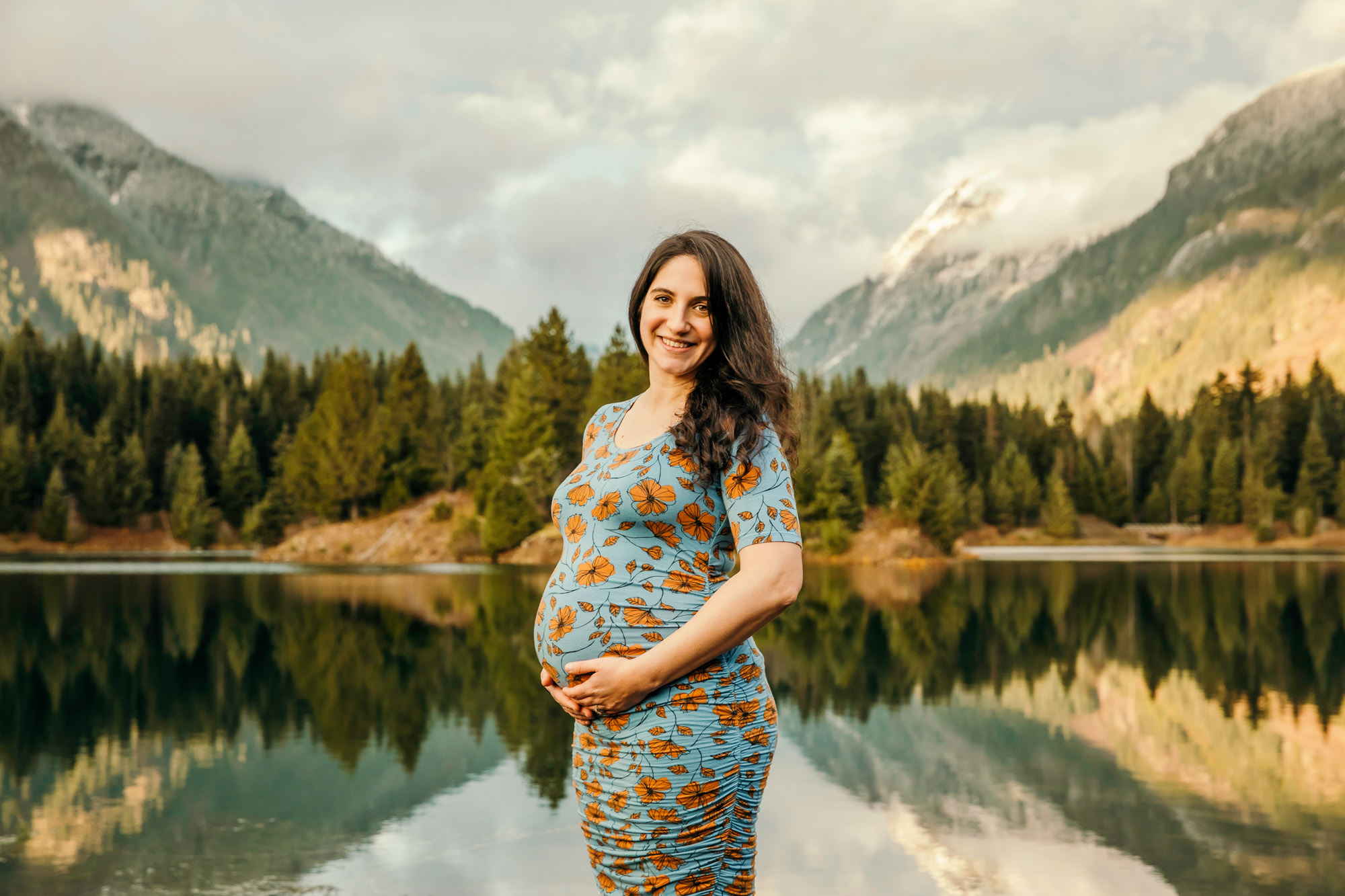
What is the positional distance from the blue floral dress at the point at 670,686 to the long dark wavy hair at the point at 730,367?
51 mm

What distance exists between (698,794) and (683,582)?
1.69ft

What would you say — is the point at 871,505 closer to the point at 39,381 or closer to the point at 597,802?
the point at 39,381

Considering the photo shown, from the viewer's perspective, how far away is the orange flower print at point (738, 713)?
2510 mm

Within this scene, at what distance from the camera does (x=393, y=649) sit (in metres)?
17.2

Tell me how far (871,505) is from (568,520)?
80.0 m

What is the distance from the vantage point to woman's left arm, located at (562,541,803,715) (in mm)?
2385

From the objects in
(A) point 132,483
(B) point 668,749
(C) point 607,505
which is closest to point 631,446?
(C) point 607,505

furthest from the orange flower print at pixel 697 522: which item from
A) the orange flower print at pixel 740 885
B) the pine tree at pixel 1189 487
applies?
the pine tree at pixel 1189 487

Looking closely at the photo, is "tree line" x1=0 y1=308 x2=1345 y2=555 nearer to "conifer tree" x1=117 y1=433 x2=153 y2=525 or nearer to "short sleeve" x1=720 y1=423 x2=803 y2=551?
"conifer tree" x1=117 y1=433 x2=153 y2=525

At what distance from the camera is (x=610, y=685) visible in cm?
246

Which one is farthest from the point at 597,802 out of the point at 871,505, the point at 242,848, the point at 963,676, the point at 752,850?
the point at 871,505

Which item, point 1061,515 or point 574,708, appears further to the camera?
point 1061,515

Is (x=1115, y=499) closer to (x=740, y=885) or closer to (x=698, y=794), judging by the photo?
(x=740, y=885)

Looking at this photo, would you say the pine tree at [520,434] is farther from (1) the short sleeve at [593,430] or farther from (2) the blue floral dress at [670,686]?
(2) the blue floral dress at [670,686]
